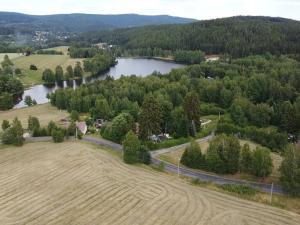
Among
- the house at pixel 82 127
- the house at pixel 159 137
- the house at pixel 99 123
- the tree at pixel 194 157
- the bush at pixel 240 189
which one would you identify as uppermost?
the tree at pixel 194 157

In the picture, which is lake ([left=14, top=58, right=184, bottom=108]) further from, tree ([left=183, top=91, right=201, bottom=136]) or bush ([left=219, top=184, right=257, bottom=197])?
bush ([left=219, top=184, right=257, bottom=197])

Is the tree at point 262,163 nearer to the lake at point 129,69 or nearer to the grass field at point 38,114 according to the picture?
the grass field at point 38,114

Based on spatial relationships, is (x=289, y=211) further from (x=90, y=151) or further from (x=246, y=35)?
(x=246, y=35)

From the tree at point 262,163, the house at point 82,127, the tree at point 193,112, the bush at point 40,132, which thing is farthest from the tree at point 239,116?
the bush at point 40,132

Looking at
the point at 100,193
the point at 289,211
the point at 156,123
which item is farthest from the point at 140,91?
the point at 289,211

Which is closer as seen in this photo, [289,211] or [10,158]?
[289,211]

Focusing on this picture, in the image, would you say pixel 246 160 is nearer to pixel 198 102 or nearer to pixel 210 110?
pixel 198 102
